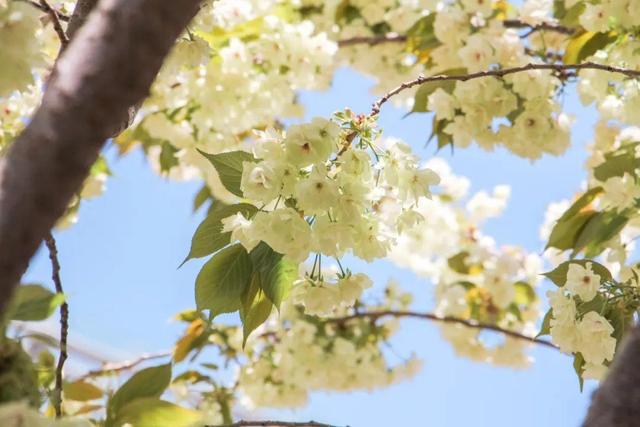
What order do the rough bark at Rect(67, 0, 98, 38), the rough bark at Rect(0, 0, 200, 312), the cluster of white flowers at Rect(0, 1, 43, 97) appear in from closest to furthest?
the rough bark at Rect(0, 0, 200, 312), the cluster of white flowers at Rect(0, 1, 43, 97), the rough bark at Rect(67, 0, 98, 38)

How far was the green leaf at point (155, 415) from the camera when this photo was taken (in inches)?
33.6

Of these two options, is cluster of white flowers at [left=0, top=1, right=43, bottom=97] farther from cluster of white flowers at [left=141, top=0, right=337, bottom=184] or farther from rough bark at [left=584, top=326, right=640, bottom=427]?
cluster of white flowers at [left=141, top=0, right=337, bottom=184]

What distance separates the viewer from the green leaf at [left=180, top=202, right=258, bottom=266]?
0.90m

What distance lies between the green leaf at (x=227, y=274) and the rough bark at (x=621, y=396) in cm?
51

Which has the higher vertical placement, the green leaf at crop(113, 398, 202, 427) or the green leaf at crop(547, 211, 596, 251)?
the green leaf at crop(547, 211, 596, 251)

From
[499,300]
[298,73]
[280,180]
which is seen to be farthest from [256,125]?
[280,180]

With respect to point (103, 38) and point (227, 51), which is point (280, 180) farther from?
point (227, 51)

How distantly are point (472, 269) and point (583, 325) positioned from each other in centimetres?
150

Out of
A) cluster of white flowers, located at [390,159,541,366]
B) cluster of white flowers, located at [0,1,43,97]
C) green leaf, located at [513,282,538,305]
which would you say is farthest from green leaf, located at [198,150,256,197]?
green leaf, located at [513,282,538,305]

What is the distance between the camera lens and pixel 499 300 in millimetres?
2266

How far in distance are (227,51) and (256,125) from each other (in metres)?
0.20

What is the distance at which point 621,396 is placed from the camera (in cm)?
43

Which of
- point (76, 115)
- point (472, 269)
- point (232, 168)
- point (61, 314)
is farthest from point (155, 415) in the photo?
point (472, 269)

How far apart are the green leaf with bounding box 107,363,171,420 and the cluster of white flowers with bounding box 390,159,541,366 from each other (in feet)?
4.14
